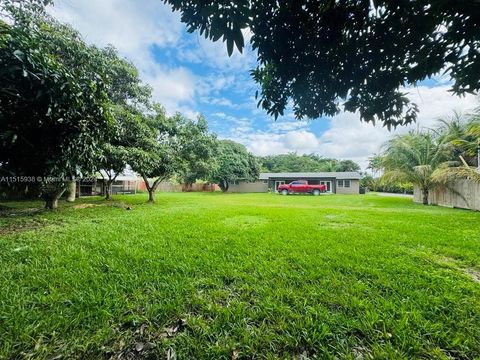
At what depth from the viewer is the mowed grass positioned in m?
1.67

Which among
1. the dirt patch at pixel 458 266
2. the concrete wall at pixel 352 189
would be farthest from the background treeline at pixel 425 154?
the concrete wall at pixel 352 189

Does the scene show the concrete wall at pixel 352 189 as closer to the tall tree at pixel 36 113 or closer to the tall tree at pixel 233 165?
the tall tree at pixel 233 165

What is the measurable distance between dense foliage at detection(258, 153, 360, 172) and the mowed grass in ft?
121

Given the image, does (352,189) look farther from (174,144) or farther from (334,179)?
(174,144)

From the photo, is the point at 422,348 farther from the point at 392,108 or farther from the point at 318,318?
the point at 392,108

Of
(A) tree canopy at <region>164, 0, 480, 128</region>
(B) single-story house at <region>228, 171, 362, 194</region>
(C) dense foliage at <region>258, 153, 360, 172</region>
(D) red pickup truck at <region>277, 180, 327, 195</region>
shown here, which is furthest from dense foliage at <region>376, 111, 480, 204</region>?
(C) dense foliage at <region>258, 153, 360, 172</region>

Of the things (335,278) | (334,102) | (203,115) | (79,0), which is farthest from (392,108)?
(203,115)

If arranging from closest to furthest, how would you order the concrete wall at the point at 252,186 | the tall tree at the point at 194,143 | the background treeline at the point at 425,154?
1. the background treeline at the point at 425,154
2. the tall tree at the point at 194,143
3. the concrete wall at the point at 252,186

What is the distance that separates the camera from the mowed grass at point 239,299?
1.67 meters

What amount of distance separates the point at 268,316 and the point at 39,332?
1.93m

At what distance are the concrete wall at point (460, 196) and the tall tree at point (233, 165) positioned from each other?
1753 centimetres

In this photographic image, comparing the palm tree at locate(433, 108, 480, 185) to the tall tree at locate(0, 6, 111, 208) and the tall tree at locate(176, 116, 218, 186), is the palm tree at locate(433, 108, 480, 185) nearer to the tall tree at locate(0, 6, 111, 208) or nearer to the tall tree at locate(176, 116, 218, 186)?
the tall tree at locate(0, 6, 111, 208)

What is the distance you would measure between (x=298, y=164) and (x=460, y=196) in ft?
103

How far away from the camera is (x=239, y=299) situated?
7.44 feet
